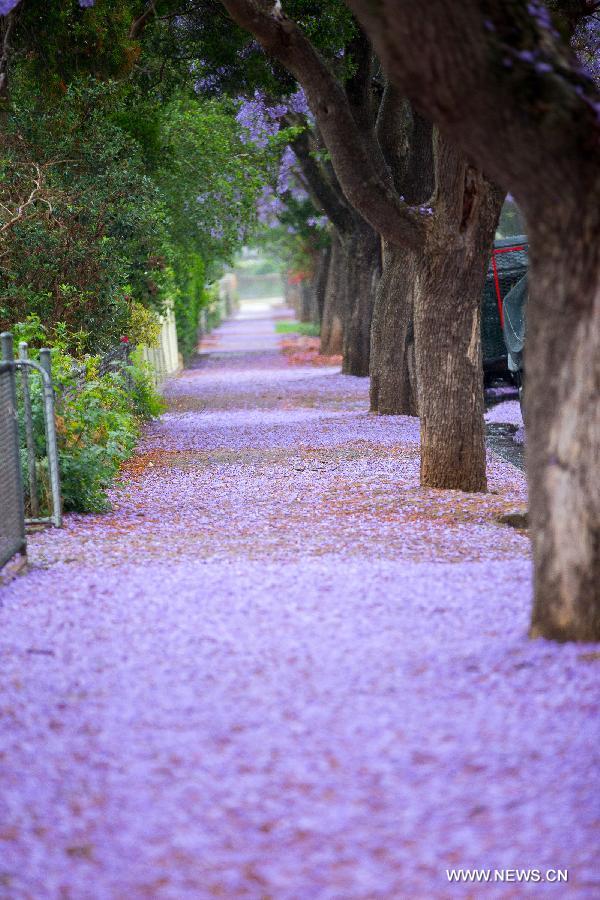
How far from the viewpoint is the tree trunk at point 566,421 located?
475 centimetres

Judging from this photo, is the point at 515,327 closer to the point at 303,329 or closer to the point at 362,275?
the point at 362,275

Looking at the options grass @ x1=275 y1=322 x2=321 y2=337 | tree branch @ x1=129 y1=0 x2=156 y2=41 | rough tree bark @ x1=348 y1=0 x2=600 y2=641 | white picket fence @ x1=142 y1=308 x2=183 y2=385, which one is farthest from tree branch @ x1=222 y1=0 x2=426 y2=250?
grass @ x1=275 y1=322 x2=321 y2=337

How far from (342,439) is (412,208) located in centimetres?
567

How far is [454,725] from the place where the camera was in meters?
4.35

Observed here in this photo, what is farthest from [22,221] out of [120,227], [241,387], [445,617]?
[241,387]

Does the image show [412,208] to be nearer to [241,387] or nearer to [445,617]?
[445,617]

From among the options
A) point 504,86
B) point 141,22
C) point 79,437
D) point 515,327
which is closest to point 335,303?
point 515,327

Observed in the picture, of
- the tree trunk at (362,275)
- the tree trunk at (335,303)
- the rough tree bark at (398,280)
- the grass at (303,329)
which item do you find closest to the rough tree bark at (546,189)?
the rough tree bark at (398,280)

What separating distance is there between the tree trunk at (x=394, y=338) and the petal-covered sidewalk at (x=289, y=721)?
936 cm

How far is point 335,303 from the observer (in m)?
32.6

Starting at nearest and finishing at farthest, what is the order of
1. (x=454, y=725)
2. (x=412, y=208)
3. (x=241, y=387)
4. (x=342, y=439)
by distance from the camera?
(x=454, y=725), (x=412, y=208), (x=342, y=439), (x=241, y=387)

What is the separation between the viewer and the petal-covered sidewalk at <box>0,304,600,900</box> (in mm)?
3459

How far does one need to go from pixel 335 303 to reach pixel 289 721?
28.6 m

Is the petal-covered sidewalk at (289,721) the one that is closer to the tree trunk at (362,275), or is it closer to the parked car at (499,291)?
the parked car at (499,291)
